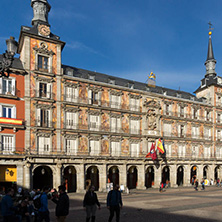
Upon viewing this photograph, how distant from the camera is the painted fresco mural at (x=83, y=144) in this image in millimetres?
38375

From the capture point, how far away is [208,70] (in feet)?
202

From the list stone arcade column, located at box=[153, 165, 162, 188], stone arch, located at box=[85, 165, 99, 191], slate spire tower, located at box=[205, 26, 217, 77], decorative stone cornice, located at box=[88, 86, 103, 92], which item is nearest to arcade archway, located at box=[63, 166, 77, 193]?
stone arch, located at box=[85, 165, 99, 191]

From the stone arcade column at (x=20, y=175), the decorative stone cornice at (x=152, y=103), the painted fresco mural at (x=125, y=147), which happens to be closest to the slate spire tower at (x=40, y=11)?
the decorative stone cornice at (x=152, y=103)

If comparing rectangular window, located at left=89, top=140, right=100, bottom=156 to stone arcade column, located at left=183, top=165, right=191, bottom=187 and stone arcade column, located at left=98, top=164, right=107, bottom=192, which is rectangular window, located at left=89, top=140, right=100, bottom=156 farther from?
stone arcade column, located at left=183, top=165, right=191, bottom=187

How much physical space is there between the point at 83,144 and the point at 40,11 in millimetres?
20922

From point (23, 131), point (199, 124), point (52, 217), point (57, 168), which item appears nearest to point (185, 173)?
point (199, 124)

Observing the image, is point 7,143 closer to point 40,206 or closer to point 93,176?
point 93,176

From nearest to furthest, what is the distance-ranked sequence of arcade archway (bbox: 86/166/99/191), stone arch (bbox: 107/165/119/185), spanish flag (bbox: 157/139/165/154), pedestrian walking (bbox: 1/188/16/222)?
pedestrian walking (bbox: 1/188/16/222)
arcade archway (bbox: 86/166/99/191)
spanish flag (bbox: 157/139/165/154)
stone arch (bbox: 107/165/119/185)

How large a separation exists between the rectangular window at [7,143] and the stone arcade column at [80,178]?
938 cm

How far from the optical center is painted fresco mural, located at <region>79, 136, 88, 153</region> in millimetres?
38375

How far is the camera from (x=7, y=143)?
32.8m

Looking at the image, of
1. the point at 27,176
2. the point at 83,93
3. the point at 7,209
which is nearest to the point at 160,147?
the point at 83,93

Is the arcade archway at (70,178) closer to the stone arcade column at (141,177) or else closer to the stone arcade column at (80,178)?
the stone arcade column at (80,178)

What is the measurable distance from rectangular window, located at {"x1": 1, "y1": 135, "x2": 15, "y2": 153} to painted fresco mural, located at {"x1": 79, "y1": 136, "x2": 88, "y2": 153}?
9.32 m
